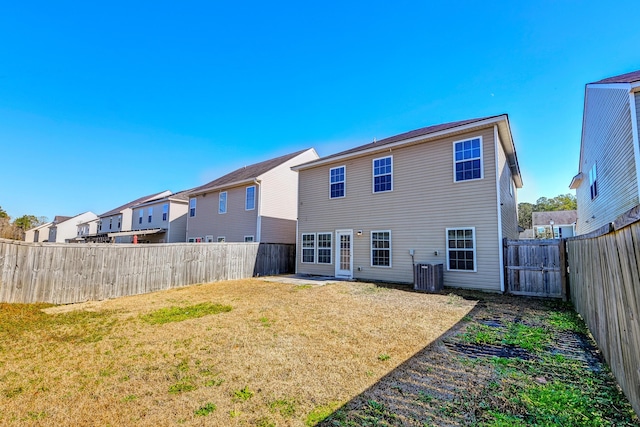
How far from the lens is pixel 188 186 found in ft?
101

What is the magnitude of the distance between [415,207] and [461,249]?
2209 millimetres

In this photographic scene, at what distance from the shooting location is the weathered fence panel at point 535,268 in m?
8.02

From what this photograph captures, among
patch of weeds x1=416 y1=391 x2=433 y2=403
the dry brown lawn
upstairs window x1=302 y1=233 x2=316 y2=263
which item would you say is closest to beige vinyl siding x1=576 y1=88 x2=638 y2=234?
the dry brown lawn

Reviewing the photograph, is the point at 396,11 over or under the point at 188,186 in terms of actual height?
over

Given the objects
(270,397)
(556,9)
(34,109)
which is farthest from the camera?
(34,109)

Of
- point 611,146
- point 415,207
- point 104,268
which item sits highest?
point 611,146

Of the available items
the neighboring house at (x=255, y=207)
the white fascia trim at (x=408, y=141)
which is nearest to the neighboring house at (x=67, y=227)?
the neighboring house at (x=255, y=207)

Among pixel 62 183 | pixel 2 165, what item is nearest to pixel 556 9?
pixel 2 165

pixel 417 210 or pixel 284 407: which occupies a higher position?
pixel 417 210

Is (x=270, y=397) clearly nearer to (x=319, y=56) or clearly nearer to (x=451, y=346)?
(x=451, y=346)

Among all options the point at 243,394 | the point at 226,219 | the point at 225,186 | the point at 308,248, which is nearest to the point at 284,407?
the point at 243,394

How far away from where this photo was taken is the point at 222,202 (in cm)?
1925

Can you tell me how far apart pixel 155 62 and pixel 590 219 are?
22.6 metres

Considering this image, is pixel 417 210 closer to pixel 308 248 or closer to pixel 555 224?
pixel 308 248
